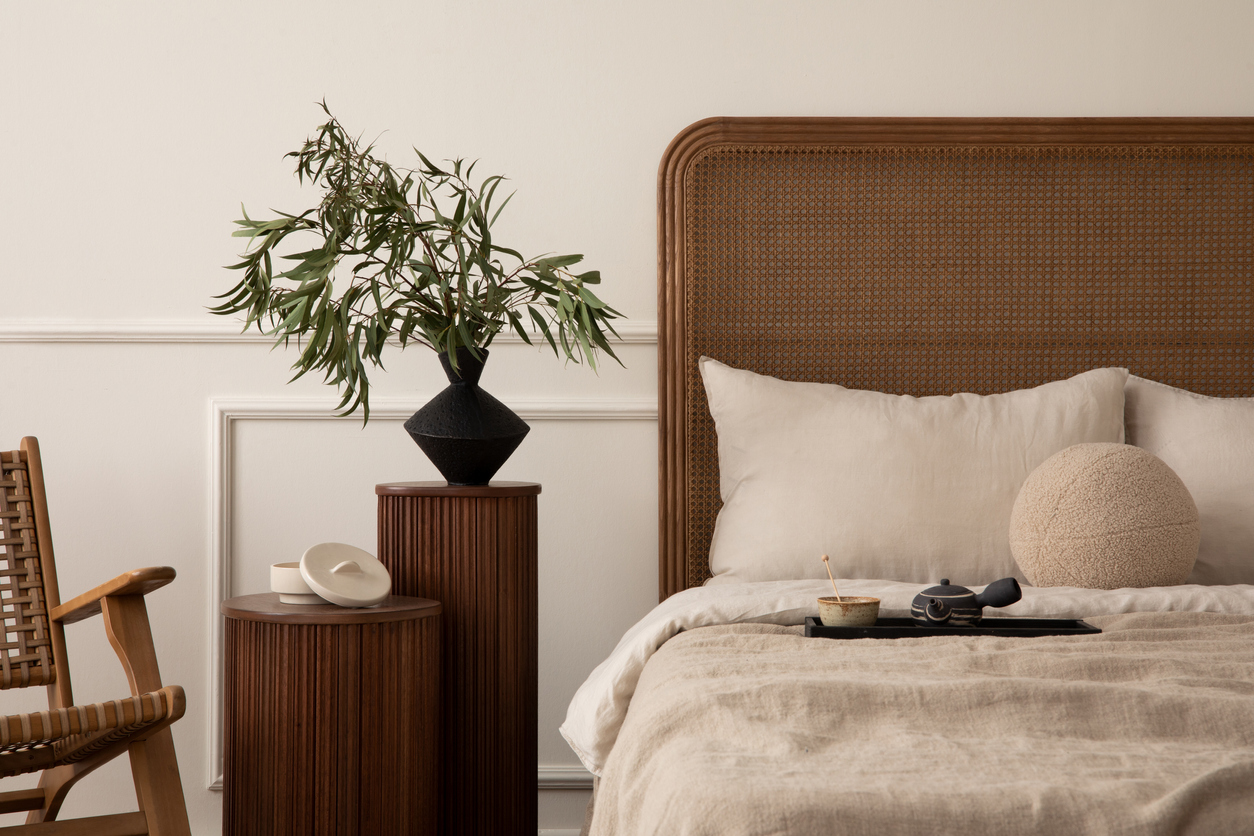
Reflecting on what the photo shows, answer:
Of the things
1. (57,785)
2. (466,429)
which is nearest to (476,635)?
(466,429)

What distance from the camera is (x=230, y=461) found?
85.4 inches

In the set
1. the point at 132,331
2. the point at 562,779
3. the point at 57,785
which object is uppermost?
the point at 132,331

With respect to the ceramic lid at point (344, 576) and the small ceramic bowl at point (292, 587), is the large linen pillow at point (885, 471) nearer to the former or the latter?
the ceramic lid at point (344, 576)

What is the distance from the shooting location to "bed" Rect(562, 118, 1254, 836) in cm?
98

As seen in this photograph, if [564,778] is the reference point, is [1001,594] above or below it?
above

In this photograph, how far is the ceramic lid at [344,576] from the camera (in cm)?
153

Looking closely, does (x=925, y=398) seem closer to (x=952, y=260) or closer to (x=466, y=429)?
(x=952, y=260)

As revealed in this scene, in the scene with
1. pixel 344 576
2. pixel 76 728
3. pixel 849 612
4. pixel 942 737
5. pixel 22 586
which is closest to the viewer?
pixel 942 737

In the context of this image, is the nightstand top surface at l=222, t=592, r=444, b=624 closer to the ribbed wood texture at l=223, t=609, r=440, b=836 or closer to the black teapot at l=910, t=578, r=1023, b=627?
the ribbed wood texture at l=223, t=609, r=440, b=836

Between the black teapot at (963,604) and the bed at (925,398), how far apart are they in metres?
0.09

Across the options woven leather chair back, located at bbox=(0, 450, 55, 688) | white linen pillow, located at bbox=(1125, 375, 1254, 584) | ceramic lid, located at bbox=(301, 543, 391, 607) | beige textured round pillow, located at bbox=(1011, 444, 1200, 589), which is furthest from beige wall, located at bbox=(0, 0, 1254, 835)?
beige textured round pillow, located at bbox=(1011, 444, 1200, 589)

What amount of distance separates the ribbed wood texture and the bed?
0.31m

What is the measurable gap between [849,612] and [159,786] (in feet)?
3.82

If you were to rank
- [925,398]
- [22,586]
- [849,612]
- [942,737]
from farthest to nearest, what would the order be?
1. [925,398]
2. [22,586]
3. [849,612]
4. [942,737]
